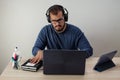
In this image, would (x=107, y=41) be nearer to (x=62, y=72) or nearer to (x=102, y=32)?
(x=102, y=32)

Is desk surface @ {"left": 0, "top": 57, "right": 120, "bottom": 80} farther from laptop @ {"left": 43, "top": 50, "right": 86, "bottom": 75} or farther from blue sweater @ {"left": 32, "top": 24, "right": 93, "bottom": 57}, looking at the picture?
blue sweater @ {"left": 32, "top": 24, "right": 93, "bottom": 57}

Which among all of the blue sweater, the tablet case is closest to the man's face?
the blue sweater

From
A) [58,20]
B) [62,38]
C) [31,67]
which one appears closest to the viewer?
[31,67]

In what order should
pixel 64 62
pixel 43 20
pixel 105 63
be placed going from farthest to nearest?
pixel 43 20 → pixel 105 63 → pixel 64 62

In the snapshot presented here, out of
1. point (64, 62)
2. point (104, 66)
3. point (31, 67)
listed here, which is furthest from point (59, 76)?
point (104, 66)

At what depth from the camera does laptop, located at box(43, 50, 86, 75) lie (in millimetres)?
1562

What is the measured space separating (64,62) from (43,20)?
3.79 feet

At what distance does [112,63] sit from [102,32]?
3.08ft

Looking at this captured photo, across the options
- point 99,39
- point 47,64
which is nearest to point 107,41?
point 99,39

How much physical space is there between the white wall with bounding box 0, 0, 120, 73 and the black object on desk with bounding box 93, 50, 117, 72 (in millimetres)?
927

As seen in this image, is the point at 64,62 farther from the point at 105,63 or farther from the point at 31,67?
the point at 105,63

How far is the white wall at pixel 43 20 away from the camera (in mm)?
2586

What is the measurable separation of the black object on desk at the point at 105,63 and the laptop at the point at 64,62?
0.17m

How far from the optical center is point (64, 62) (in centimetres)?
159
